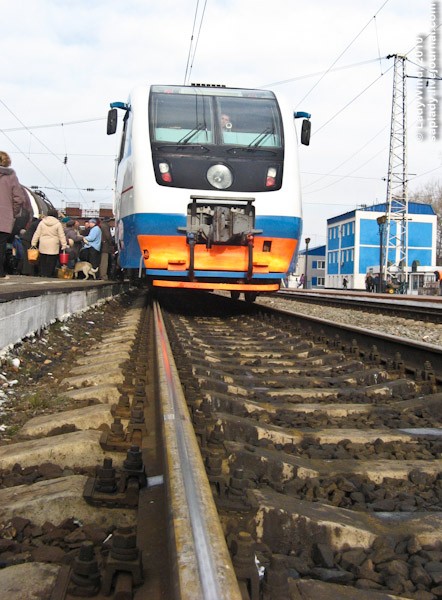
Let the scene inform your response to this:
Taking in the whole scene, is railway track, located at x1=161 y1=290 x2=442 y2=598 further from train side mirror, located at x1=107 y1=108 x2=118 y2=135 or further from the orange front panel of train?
train side mirror, located at x1=107 y1=108 x2=118 y2=135

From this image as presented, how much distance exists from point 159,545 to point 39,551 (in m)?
0.32

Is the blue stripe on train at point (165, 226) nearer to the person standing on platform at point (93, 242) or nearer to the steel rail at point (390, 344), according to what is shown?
the steel rail at point (390, 344)

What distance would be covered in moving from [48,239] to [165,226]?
3.72m

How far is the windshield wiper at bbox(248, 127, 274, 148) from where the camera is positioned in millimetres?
9000

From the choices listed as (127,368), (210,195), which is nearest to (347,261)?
(210,195)

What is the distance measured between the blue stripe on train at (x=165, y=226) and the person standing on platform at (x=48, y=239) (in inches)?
90.9

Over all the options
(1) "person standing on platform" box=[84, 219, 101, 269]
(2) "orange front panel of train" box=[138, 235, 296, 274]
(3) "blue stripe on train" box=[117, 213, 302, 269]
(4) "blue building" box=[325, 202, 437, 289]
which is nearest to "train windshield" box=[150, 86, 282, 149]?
(3) "blue stripe on train" box=[117, 213, 302, 269]

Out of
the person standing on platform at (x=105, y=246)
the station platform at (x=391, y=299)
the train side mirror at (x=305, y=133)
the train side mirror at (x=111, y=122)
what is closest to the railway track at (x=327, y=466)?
the train side mirror at (x=305, y=133)

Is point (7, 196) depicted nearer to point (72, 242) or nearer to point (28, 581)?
point (72, 242)

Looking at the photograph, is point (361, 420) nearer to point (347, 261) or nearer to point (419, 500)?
point (419, 500)

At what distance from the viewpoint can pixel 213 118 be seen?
9.05 metres

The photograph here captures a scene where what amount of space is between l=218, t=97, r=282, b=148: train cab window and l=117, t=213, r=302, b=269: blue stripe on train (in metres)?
1.16

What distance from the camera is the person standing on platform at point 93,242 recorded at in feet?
47.4

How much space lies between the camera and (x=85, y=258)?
50.3 ft
